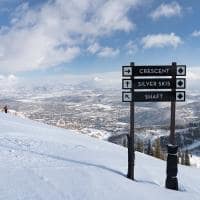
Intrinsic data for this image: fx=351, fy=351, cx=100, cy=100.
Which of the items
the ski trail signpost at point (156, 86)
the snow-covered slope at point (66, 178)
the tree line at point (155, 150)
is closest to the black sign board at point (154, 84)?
the ski trail signpost at point (156, 86)

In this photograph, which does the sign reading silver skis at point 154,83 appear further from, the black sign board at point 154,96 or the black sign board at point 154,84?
the black sign board at point 154,96

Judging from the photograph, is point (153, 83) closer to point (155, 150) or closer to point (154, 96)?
point (154, 96)

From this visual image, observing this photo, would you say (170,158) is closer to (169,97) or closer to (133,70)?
(169,97)

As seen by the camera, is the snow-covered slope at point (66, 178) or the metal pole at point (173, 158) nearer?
the snow-covered slope at point (66, 178)

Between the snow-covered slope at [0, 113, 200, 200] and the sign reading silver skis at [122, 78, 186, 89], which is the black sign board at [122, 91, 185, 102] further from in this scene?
the snow-covered slope at [0, 113, 200, 200]

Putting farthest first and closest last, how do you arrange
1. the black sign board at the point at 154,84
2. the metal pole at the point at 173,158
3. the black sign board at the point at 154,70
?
1. the black sign board at the point at 154,84
2. the black sign board at the point at 154,70
3. the metal pole at the point at 173,158

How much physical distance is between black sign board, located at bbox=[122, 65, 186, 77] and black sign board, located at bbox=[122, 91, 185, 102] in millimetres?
659

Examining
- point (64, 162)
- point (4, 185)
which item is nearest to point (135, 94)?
point (64, 162)

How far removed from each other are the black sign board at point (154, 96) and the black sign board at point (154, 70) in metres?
0.66

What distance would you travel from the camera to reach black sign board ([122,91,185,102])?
40.0 feet

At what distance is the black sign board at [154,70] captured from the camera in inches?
476

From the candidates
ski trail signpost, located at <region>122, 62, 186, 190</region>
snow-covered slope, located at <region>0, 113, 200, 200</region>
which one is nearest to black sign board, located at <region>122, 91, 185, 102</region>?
ski trail signpost, located at <region>122, 62, 186, 190</region>

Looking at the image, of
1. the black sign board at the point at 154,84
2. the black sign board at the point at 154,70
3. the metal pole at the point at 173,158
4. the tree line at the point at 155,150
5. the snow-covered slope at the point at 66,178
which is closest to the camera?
the snow-covered slope at the point at 66,178

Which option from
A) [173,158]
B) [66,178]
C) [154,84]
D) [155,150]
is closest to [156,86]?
[154,84]
